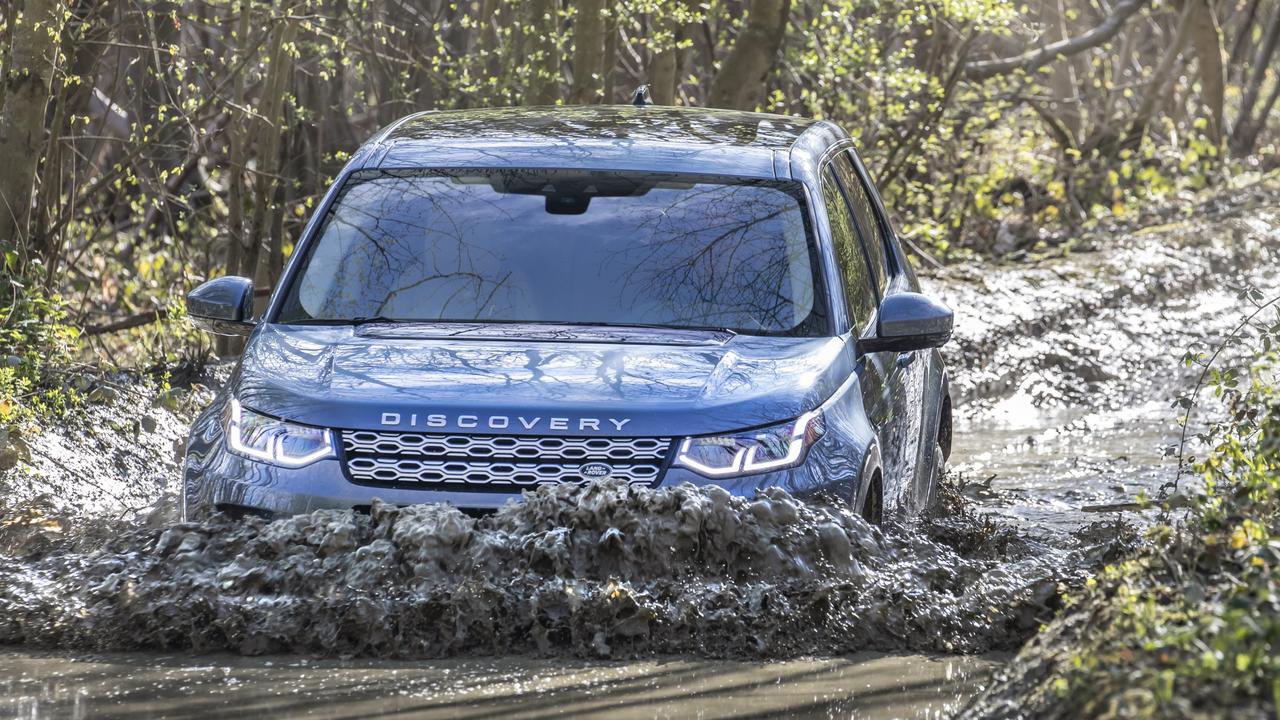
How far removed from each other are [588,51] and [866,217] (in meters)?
5.40

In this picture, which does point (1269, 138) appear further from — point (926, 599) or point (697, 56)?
point (926, 599)

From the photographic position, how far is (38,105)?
917 centimetres

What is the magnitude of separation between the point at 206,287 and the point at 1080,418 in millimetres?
6875

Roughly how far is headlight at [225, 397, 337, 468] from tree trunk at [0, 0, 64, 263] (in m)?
4.35

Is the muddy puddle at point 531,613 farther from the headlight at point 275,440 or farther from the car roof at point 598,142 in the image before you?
the car roof at point 598,142

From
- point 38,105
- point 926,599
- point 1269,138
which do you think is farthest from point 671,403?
point 1269,138

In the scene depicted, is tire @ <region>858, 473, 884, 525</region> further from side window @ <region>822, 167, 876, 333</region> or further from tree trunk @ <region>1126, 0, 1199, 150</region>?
tree trunk @ <region>1126, 0, 1199, 150</region>

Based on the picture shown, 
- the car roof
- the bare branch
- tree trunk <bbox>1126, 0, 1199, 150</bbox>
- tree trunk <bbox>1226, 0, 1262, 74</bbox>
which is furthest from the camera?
tree trunk <bbox>1226, 0, 1262, 74</bbox>

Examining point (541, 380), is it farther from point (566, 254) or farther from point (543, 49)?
point (543, 49)

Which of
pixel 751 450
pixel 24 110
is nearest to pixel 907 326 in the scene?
pixel 751 450

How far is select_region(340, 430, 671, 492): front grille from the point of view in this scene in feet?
16.0

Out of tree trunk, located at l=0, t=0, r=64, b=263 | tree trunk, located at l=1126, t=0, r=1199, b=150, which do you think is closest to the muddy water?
tree trunk, located at l=0, t=0, r=64, b=263

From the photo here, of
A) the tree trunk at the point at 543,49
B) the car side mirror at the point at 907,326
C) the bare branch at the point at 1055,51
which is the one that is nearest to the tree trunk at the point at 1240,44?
the bare branch at the point at 1055,51

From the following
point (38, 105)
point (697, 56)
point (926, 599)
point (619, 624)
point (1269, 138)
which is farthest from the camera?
point (1269, 138)
